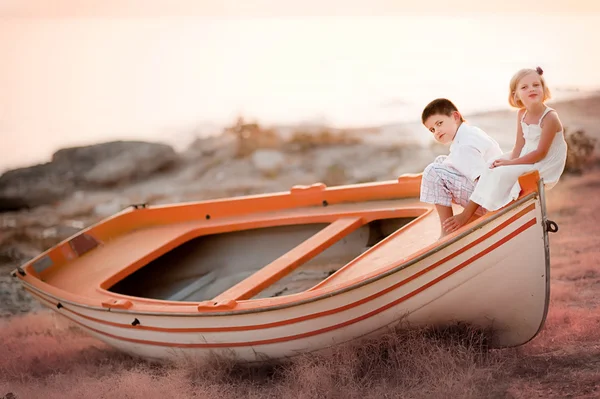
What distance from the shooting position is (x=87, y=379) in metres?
3.92

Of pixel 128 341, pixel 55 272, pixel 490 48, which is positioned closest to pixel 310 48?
pixel 490 48

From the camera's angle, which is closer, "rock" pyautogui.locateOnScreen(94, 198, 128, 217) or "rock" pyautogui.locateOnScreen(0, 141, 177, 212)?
"rock" pyautogui.locateOnScreen(94, 198, 128, 217)

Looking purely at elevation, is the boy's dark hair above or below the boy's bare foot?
above

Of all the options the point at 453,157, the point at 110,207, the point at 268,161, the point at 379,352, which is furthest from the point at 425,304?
the point at 110,207

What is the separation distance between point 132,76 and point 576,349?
6497 millimetres

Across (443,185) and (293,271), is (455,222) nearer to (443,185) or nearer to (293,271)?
(443,185)

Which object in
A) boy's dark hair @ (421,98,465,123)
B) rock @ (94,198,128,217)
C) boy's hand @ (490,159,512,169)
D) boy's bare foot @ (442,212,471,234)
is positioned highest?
boy's dark hair @ (421,98,465,123)

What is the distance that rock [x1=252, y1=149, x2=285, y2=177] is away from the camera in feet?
27.0

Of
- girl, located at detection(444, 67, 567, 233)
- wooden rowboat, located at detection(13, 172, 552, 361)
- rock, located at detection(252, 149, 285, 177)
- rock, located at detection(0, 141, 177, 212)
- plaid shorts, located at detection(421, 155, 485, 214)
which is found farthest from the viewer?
rock, located at detection(0, 141, 177, 212)

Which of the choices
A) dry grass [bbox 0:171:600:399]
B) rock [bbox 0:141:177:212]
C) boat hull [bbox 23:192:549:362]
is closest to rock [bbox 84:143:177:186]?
rock [bbox 0:141:177:212]

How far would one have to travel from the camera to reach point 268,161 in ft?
27.4

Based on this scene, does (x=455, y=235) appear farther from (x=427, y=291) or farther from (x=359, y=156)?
(x=359, y=156)

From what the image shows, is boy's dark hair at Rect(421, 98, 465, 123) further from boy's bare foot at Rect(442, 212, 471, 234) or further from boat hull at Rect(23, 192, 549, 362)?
boat hull at Rect(23, 192, 549, 362)

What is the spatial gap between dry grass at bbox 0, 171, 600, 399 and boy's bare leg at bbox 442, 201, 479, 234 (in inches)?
18.0
